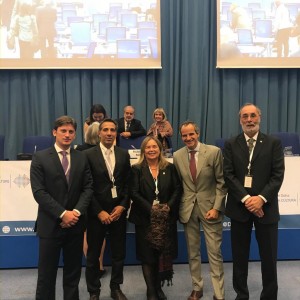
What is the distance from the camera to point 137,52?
5738mm

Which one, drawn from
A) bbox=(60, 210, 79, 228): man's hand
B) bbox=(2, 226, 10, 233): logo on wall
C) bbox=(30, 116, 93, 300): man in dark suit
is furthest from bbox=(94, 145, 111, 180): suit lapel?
bbox=(2, 226, 10, 233): logo on wall

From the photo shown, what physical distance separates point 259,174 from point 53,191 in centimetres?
140

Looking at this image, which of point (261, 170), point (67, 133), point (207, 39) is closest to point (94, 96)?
point (207, 39)

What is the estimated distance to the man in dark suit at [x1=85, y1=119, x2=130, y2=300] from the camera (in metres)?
2.55

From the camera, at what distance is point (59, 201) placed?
7.45 ft

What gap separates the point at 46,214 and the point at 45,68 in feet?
13.3

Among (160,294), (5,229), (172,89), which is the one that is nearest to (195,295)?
(160,294)

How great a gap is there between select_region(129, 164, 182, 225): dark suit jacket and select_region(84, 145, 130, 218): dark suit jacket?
0.08 m

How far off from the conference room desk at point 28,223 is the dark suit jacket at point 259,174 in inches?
41.4

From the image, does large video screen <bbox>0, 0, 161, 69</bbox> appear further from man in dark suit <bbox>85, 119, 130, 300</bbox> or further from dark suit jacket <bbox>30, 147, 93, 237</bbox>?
dark suit jacket <bbox>30, 147, 93, 237</bbox>

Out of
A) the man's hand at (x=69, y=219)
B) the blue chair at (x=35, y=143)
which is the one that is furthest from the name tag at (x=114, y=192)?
the blue chair at (x=35, y=143)

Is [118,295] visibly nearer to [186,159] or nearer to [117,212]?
[117,212]

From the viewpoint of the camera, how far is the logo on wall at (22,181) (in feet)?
10.8

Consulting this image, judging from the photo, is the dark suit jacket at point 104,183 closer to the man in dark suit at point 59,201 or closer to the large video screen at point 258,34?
the man in dark suit at point 59,201
